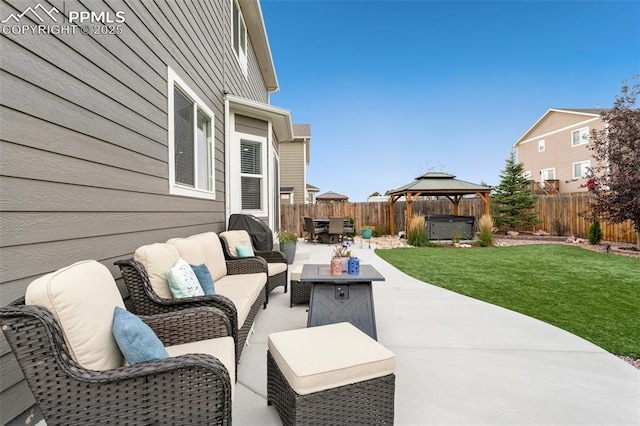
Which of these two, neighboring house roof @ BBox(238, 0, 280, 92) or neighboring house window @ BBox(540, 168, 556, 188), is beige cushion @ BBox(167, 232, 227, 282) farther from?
neighboring house window @ BBox(540, 168, 556, 188)

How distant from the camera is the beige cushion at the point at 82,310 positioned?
126 centimetres

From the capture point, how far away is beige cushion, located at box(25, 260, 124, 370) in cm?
126

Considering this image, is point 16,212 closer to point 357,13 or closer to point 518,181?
point 357,13

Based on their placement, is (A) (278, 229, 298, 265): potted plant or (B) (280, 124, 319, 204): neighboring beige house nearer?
(A) (278, 229, 298, 265): potted plant

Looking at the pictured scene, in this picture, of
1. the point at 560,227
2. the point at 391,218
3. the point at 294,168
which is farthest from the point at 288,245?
the point at 560,227

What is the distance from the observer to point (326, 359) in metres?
1.61

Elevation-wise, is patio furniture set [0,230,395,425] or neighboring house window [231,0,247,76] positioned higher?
neighboring house window [231,0,247,76]

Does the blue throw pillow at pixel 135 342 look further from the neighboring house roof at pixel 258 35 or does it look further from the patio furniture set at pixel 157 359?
the neighboring house roof at pixel 258 35

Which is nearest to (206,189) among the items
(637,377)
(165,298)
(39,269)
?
(165,298)

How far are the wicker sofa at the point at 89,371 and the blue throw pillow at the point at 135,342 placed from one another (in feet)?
0.20

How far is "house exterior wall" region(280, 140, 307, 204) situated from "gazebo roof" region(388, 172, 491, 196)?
217 inches

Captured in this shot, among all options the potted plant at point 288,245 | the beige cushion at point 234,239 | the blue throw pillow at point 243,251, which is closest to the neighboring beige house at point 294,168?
the potted plant at point 288,245

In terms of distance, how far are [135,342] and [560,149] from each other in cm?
2334

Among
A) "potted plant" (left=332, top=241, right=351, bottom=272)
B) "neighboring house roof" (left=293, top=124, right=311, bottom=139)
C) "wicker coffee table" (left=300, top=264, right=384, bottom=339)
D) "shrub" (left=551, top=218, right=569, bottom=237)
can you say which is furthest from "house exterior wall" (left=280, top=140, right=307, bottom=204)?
"wicker coffee table" (left=300, top=264, right=384, bottom=339)
